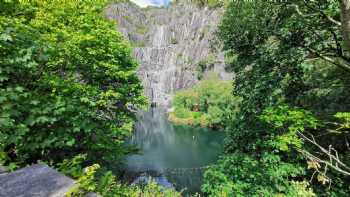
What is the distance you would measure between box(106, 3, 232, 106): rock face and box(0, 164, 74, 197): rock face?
94.4 metres

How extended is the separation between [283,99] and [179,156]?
26.3m

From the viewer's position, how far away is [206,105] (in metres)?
62.2

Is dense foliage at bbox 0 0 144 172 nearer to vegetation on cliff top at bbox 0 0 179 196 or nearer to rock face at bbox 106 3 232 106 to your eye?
vegetation on cliff top at bbox 0 0 179 196

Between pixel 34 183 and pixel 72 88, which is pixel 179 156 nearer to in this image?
pixel 72 88

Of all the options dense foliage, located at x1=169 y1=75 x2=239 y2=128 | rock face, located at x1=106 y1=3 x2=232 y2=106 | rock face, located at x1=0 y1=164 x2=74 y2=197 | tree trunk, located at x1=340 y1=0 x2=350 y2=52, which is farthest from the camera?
rock face, located at x1=106 y1=3 x2=232 y2=106

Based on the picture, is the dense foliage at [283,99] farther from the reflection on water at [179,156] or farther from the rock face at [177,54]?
the rock face at [177,54]

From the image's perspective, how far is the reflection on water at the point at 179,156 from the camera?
24.4 m

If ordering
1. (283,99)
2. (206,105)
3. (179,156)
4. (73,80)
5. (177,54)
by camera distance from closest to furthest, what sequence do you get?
1. (283,99)
2. (73,80)
3. (179,156)
4. (206,105)
5. (177,54)

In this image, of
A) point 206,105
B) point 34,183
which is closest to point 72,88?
point 34,183

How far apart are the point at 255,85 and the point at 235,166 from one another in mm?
2584

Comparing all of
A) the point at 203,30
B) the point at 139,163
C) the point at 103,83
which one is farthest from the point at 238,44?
the point at 203,30

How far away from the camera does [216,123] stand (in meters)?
50.2

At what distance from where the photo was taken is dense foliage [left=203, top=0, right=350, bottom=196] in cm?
621

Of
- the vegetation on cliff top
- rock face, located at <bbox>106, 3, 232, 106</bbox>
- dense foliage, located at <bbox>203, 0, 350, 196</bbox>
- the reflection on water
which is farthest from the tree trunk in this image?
rock face, located at <bbox>106, 3, 232, 106</bbox>
